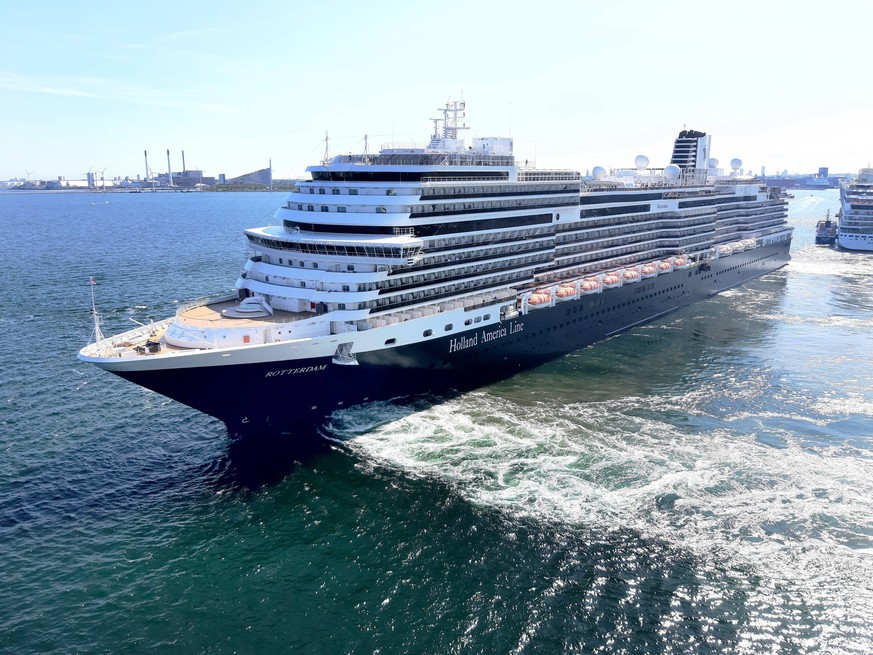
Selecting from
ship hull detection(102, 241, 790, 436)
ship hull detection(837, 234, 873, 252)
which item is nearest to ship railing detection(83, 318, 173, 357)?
ship hull detection(102, 241, 790, 436)

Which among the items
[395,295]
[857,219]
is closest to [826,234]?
[857,219]

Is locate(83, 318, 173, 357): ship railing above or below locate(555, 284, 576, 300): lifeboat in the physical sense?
below

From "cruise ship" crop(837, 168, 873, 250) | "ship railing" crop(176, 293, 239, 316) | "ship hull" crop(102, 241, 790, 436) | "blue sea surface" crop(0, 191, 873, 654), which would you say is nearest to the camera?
"blue sea surface" crop(0, 191, 873, 654)

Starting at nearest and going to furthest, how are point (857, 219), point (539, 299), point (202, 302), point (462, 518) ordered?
point (462, 518) → point (202, 302) → point (539, 299) → point (857, 219)

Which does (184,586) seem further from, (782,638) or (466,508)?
(782,638)

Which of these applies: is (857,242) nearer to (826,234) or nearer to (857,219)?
(857,219)

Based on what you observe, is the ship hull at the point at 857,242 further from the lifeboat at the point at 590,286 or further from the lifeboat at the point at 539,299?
the lifeboat at the point at 539,299

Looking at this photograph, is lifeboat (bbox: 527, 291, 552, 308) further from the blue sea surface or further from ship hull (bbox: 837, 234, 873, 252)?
ship hull (bbox: 837, 234, 873, 252)
